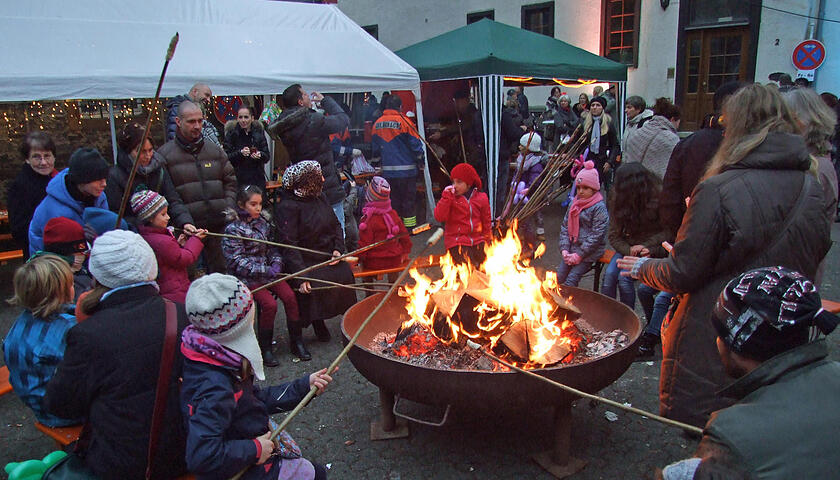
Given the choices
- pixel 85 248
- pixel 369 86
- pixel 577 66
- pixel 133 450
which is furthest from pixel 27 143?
pixel 577 66

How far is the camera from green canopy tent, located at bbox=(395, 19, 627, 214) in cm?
932

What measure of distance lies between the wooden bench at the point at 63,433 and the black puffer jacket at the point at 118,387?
0.70 metres

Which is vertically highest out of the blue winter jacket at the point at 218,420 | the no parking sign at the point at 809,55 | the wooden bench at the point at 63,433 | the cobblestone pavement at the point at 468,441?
the no parking sign at the point at 809,55

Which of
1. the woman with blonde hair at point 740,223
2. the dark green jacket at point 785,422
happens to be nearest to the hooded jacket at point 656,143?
the woman with blonde hair at point 740,223

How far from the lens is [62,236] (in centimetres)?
410

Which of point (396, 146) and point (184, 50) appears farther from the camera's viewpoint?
point (396, 146)

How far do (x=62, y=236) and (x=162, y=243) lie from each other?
2.12ft

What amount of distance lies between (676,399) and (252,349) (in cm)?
217

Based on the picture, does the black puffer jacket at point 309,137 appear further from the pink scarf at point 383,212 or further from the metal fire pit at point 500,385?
the metal fire pit at point 500,385

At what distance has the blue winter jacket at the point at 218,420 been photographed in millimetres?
2203

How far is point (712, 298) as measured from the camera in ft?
9.39

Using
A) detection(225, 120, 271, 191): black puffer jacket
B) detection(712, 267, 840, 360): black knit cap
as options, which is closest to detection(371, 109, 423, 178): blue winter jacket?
detection(225, 120, 271, 191): black puffer jacket

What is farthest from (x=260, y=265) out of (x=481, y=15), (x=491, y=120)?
(x=481, y=15)

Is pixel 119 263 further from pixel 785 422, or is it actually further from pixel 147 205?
pixel 785 422
